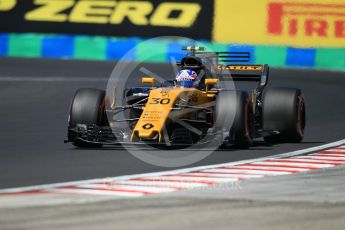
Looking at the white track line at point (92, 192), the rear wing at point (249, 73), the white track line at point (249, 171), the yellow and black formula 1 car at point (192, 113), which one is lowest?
the white track line at point (249, 171)

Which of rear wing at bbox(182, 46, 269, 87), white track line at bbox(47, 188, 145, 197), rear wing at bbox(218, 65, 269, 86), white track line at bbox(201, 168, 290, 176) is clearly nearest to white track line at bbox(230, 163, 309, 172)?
white track line at bbox(201, 168, 290, 176)

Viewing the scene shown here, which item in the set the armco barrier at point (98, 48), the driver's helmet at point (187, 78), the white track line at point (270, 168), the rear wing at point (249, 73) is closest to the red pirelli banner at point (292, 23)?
the armco barrier at point (98, 48)

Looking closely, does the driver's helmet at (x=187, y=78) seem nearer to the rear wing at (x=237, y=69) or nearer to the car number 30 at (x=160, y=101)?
the rear wing at (x=237, y=69)

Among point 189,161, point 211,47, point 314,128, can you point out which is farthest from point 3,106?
point 211,47

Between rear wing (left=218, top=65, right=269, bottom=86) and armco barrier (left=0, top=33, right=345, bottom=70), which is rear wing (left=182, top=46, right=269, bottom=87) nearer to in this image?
rear wing (left=218, top=65, right=269, bottom=86)

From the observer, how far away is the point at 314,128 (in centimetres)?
1586

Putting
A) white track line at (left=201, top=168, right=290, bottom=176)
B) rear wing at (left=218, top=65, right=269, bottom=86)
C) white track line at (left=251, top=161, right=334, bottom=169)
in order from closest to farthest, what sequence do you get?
white track line at (left=201, top=168, right=290, bottom=176), white track line at (left=251, top=161, right=334, bottom=169), rear wing at (left=218, top=65, right=269, bottom=86)

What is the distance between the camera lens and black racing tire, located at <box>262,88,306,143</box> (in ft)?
44.4

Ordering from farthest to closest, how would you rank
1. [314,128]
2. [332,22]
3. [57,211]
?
[332,22]
[314,128]
[57,211]

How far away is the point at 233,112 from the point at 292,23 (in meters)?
12.7

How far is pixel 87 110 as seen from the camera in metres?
12.8

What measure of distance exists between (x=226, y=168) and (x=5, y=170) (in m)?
2.36

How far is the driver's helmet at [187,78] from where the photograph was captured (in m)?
13.1

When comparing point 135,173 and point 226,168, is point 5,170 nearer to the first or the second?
point 135,173
